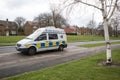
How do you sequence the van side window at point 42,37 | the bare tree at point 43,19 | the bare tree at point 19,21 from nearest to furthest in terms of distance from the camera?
the van side window at point 42,37 → the bare tree at point 43,19 → the bare tree at point 19,21

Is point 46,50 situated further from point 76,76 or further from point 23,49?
point 76,76

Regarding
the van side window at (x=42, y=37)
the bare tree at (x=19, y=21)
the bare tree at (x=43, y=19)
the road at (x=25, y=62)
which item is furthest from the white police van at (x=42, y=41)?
the bare tree at (x=19, y=21)

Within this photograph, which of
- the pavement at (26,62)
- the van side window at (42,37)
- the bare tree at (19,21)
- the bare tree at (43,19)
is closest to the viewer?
the pavement at (26,62)

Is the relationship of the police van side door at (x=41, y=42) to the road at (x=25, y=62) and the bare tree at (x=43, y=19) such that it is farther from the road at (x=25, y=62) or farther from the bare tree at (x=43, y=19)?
the bare tree at (x=43, y=19)

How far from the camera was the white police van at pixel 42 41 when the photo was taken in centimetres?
1241

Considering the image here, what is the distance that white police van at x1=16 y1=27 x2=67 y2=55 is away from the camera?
1241 cm

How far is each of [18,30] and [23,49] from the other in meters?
65.2

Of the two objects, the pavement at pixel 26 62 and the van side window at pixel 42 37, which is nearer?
the pavement at pixel 26 62

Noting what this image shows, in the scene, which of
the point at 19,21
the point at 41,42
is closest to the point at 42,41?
the point at 41,42

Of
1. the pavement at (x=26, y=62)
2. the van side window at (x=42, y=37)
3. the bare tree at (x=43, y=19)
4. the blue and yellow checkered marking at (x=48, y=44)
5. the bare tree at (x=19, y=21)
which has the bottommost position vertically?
the pavement at (x=26, y=62)

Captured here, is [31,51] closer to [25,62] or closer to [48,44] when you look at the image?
[48,44]

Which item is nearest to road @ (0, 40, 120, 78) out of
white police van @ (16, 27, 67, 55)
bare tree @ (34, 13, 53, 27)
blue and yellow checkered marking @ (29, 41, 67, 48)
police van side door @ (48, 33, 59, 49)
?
white police van @ (16, 27, 67, 55)

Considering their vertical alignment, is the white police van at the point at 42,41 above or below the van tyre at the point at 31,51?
above

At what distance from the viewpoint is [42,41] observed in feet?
43.9
